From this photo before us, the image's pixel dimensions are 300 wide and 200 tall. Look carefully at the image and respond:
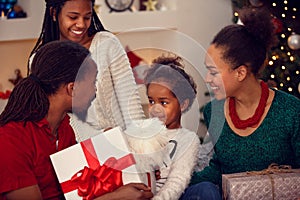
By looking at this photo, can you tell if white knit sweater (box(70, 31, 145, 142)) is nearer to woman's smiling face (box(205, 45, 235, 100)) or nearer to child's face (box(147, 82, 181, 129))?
child's face (box(147, 82, 181, 129))

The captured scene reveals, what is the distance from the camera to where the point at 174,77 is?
2.18 metres

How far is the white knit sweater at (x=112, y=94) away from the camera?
7.37 feet

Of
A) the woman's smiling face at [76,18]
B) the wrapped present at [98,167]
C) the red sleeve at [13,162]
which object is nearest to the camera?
the red sleeve at [13,162]

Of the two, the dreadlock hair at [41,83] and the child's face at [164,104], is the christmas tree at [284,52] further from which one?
the dreadlock hair at [41,83]

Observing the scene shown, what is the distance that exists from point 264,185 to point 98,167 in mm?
524

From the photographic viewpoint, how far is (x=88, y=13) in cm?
234

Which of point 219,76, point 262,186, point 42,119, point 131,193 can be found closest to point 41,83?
point 42,119

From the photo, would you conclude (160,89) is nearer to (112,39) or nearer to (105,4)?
(112,39)

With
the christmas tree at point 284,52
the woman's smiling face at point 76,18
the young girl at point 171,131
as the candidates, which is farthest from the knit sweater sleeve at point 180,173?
the christmas tree at point 284,52

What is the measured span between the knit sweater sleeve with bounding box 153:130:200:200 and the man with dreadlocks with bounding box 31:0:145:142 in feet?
0.70

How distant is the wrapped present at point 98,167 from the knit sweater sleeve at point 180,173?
8 cm

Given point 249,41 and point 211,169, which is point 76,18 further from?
point 211,169

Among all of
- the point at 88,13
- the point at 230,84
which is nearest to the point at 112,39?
the point at 88,13

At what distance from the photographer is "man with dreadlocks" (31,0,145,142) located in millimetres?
2238
